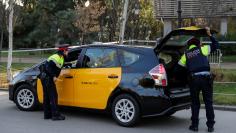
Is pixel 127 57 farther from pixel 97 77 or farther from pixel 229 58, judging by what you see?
pixel 229 58

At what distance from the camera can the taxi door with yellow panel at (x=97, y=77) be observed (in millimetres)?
9336

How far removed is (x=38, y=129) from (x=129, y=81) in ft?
6.17

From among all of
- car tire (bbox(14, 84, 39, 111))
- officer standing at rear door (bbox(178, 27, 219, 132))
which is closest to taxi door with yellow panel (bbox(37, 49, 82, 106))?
car tire (bbox(14, 84, 39, 111))

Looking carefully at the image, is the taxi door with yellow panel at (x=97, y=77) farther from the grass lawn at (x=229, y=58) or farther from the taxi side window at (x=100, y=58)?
the grass lawn at (x=229, y=58)

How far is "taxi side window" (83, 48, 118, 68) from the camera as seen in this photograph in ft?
31.1

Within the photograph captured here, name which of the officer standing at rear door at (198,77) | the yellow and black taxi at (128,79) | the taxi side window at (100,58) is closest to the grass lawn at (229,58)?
the yellow and black taxi at (128,79)

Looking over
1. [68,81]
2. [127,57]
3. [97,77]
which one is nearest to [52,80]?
[68,81]

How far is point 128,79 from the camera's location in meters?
9.09

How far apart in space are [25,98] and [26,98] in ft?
0.10

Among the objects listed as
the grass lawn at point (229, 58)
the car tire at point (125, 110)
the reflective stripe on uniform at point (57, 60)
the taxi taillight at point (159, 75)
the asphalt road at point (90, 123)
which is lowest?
the asphalt road at point (90, 123)

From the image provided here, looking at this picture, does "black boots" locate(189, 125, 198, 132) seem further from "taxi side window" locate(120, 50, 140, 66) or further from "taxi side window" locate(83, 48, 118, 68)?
"taxi side window" locate(83, 48, 118, 68)

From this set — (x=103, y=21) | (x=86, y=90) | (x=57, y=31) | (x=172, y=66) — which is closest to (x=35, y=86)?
(x=86, y=90)

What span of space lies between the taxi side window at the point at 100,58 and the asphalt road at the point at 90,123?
1.06m

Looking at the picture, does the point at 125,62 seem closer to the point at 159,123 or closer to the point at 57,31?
the point at 159,123
